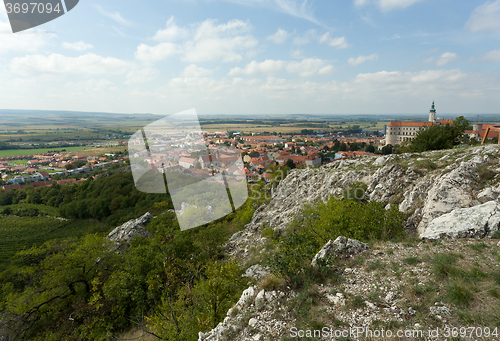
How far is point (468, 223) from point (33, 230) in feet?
190

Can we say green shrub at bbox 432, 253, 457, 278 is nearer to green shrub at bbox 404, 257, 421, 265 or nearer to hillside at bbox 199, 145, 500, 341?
hillside at bbox 199, 145, 500, 341

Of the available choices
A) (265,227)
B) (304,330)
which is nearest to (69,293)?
(265,227)

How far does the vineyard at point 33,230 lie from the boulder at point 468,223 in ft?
142

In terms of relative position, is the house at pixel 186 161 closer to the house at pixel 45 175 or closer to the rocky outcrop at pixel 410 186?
the rocky outcrop at pixel 410 186

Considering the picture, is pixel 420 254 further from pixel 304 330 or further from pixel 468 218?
pixel 304 330

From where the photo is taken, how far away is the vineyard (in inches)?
1348

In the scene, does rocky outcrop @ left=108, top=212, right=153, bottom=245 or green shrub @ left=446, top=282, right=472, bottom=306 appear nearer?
green shrub @ left=446, top=282, right=472, bottom=306

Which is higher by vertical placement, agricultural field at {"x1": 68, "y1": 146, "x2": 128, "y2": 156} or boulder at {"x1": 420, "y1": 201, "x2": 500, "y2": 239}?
boulder at {"x1": 420, "y1": 201, "x2": 500, "y2": 239}

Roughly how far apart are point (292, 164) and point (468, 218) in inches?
2353

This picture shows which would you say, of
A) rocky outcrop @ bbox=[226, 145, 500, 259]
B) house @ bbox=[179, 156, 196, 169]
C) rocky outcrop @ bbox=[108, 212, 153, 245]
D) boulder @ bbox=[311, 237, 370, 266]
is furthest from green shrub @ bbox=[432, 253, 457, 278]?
rocky outcrop @ bbox=[108, 212, 153, 245]

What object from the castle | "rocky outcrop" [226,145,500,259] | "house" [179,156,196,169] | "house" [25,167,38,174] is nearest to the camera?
"rocky outcrop" [226,145,500,259]

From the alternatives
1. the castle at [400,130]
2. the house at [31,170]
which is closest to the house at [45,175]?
the house at [31,170]

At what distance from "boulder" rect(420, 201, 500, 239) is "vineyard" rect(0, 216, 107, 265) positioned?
142 ft

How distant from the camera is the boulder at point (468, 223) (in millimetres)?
7785
